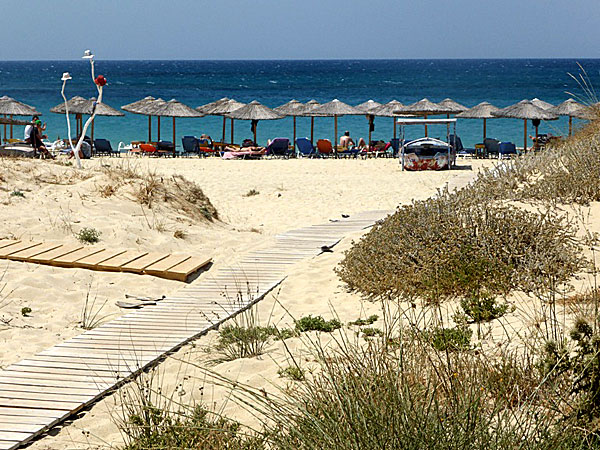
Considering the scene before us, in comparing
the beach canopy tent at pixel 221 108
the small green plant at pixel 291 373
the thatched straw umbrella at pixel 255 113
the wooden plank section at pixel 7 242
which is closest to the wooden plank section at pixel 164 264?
the wooden plank section at pixel 7 242

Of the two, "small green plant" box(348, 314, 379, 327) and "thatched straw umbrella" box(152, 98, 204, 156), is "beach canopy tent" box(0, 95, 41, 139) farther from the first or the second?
"small green plant" box(348, 314, 379, 327)

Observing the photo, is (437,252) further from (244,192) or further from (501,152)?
(501,152)

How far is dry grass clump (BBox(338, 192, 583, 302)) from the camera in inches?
216

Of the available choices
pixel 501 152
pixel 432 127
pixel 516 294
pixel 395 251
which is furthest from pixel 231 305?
pixel 432 127

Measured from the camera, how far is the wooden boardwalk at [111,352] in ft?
13.0

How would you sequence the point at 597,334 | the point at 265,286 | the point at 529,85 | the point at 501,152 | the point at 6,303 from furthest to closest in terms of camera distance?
the point at 529,85 → the point at 501,152 → the point at 265,286 → the point at 6,303 → the point at 597,334

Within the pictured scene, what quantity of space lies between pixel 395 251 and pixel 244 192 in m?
8.20

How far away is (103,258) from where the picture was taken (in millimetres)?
7195

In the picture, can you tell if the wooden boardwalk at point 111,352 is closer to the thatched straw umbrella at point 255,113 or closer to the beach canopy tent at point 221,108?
the thatched straw umbrella at point 255,113

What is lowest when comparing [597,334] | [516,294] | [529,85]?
[516,294]

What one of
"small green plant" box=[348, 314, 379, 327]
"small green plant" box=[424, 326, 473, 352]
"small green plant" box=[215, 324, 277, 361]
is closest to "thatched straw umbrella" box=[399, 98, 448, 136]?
"small green plant" box=[348, 314, 379, 327]

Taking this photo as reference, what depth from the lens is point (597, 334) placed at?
9.77ft

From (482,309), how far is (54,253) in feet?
14.2

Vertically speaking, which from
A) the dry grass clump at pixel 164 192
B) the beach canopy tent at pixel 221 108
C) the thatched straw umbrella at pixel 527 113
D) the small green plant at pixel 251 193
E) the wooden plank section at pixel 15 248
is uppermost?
the beach canopy tent at pixel 221 108
